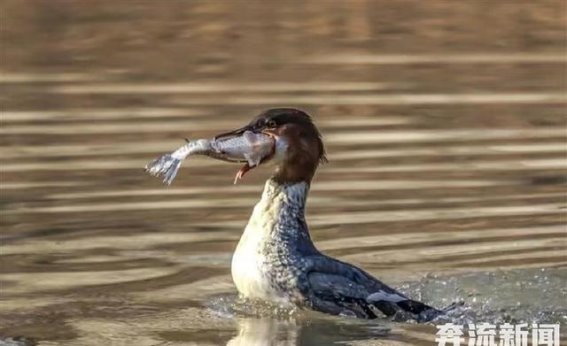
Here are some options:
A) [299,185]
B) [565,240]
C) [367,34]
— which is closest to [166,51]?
[367,34]

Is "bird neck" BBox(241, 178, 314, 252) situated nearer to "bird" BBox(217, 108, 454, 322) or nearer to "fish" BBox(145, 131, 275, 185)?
"bird" BBox(217, 108, 454, 322)

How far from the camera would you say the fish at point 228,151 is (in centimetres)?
962

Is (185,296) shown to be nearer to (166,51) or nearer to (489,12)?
(166,51)

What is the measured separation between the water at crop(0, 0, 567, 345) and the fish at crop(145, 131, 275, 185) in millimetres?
797

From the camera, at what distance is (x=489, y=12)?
24.7m

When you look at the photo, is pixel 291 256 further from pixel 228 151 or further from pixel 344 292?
pixel 228 151

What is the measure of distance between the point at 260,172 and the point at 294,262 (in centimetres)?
441

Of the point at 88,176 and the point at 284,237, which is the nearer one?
the point at 284,237

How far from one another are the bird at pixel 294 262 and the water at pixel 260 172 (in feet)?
0.39

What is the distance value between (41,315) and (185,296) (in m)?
0.87

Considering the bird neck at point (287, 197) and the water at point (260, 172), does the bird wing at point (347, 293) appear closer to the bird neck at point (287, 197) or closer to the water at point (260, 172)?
the water at point (260, 172)

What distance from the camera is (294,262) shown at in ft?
32.1

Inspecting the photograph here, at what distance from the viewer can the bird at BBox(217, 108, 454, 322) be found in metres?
9.72

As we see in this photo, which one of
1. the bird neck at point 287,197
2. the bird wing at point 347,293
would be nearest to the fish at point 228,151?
the bird neck at point 287,197
